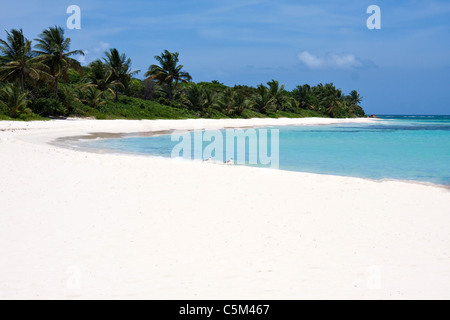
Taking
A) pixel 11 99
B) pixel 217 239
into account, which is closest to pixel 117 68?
pixel 11 99

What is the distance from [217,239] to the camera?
14.8ft

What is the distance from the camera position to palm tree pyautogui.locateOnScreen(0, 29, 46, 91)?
1139 inches

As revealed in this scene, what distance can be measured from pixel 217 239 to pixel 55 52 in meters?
32.6

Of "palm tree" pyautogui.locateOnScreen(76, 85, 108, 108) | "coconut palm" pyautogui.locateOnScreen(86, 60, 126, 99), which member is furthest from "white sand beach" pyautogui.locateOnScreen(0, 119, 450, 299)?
"coconut palm" pyautogui.locateOnScreen(86, 60, 126, 99)

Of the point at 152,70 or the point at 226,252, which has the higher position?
the point at 152,70

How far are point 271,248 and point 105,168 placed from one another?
6310mm

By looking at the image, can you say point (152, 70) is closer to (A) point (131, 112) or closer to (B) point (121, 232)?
(A) point (131, 112)

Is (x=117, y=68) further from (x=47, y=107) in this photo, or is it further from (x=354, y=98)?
(x=354, y=98)

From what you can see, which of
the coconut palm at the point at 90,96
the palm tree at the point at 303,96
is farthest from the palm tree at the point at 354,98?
the coconut palm at the point at 90,96

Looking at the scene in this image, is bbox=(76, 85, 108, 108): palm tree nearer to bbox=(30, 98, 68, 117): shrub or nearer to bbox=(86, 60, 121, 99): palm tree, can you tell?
bbox=(86, 60, 121, 99): palm tree

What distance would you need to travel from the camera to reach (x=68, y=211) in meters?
5.54

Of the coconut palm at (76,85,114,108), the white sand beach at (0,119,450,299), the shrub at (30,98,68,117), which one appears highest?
the coconut palm at (76,85,114,108)

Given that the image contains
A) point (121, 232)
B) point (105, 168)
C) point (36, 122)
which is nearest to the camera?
point (121, 232)

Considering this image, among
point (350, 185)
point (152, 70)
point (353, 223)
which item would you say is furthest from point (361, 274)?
point (152, 70)
